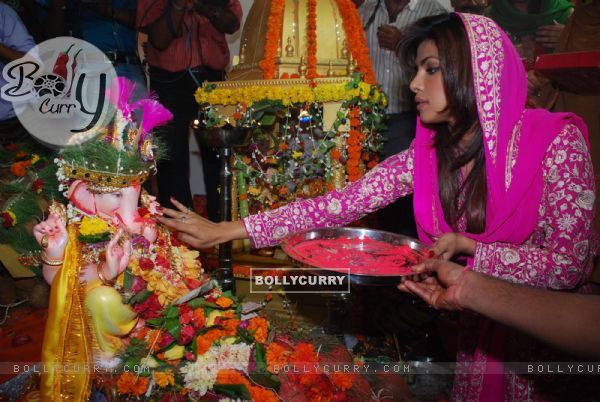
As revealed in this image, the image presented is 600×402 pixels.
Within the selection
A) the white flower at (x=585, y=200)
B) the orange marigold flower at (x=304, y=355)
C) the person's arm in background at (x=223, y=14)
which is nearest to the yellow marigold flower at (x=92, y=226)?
the orange marigold flower at (x=304, y=355)

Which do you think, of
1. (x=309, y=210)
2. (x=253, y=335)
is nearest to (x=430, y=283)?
(x=309, y=210)

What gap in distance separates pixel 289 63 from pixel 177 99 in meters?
1.37

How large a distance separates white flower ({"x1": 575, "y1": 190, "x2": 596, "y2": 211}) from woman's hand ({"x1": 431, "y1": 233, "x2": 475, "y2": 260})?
446mm

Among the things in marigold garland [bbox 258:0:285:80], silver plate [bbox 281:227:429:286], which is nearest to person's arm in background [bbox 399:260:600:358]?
silver plate [bbox 281:227:429:286]

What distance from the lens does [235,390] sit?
2254 millimetres

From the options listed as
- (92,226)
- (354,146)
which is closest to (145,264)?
(92,226)

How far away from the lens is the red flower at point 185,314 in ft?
8.23

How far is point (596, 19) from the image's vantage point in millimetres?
4273

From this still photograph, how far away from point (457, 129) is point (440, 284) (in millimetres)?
954

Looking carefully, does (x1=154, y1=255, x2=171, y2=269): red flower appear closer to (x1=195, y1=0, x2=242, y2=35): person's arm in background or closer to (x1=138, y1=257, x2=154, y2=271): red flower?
(x1=138, y1=257, x2=154, y2=271): red flower

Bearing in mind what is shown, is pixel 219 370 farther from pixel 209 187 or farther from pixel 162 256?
pixel 209 187

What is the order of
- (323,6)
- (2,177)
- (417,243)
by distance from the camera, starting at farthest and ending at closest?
(323,6)
(2,177)
(417,243)

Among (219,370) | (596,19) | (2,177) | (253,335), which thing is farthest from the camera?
(2,177)

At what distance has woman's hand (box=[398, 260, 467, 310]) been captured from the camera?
1506 mm
